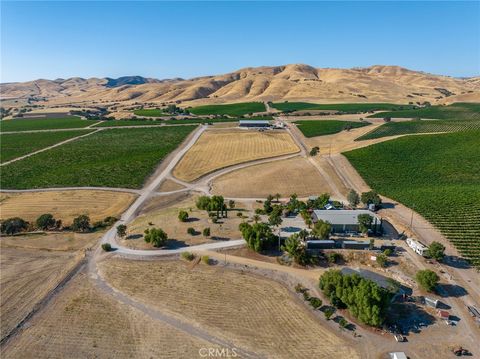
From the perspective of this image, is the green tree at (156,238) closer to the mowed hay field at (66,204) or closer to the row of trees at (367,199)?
the mowed hay field at (66,204)

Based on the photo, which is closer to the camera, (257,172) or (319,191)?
(319,191)

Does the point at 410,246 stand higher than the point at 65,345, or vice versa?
the point at 410,246

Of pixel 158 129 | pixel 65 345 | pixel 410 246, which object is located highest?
pixel 158 129

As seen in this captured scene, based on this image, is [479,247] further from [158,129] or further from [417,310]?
[158,129]

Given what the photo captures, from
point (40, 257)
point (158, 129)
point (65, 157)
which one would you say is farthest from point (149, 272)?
point (158, 129)

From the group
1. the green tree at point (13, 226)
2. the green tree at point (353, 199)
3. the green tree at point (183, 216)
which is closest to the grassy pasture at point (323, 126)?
the green tree at point (353, 199)

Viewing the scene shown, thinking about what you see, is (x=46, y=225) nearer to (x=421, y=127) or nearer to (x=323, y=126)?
(x=323, y=126)

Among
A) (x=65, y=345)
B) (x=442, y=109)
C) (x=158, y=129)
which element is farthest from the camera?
(x=442, y=109)

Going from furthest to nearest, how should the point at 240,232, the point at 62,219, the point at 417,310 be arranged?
the point at 62,219, the point at 240,232, the point at 417,310

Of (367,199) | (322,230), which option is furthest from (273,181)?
(322,230)
